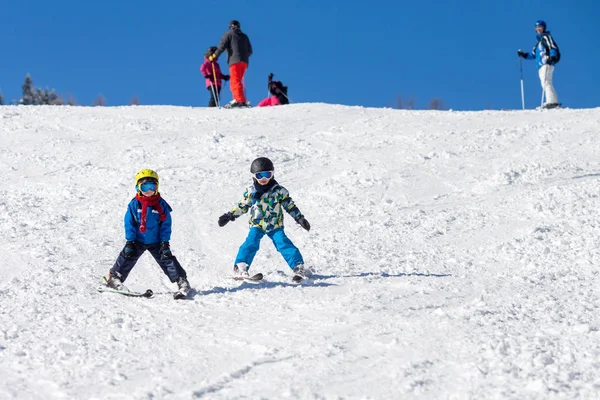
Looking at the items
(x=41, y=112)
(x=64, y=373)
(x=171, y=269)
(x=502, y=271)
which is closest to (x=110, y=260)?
(x=171, y=269)

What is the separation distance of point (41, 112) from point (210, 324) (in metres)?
12.4

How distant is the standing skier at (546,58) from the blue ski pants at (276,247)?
461 inches

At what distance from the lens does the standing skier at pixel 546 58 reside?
16.6 meters

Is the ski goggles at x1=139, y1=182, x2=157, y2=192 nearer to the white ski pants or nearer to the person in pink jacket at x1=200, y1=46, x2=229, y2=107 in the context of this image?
the person in pink jacket at x1=200, y1=46, x2=229, y2=107

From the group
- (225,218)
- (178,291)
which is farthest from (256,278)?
(178,291)

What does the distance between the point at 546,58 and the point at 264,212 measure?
1180 cm

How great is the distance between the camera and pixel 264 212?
24.0 feet

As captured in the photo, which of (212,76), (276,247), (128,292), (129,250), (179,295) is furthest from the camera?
(212,76)

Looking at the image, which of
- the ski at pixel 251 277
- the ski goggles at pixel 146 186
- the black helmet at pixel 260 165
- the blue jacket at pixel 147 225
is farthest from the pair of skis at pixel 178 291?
the black helmet at pixel 260 165

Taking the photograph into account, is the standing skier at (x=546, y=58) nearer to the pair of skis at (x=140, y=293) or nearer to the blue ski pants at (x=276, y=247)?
the blue ski pants at (x=276, y=247)

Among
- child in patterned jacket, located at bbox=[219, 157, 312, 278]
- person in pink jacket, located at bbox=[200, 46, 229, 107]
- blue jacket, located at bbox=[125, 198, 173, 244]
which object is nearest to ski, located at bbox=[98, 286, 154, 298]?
blue jacket, located at bbox=[125, 198, 173, 244]

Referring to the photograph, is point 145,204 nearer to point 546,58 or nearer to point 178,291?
point 178,291

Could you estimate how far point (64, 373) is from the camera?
432 centimetres

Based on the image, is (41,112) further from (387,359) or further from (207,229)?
(387,359)
